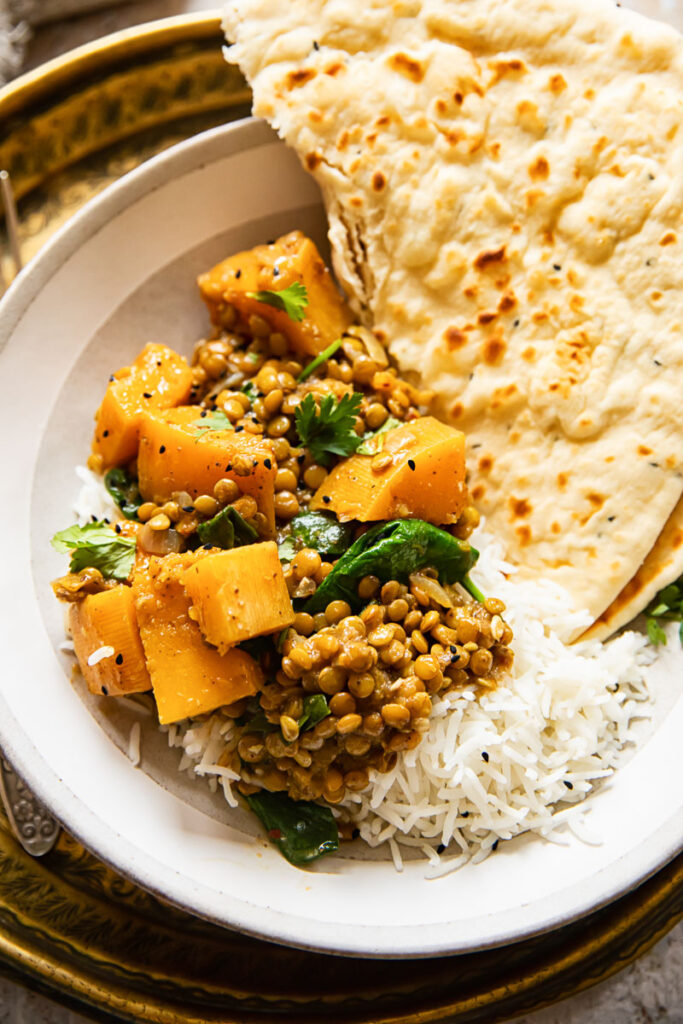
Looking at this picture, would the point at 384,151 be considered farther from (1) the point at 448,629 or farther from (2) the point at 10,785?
(2) the point at 10,785

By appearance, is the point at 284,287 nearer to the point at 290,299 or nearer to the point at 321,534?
the point at 290,299

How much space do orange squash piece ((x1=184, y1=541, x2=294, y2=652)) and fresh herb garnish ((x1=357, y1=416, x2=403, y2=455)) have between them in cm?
60

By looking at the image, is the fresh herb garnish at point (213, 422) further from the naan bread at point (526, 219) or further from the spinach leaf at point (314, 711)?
the spinach leaf at point (314, 711)

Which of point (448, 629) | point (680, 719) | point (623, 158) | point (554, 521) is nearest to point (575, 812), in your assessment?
point (680, 719)

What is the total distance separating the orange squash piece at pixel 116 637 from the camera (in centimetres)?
312

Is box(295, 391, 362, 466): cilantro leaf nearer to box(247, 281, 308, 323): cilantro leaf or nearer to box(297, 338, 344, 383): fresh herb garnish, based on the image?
box(297, 338, 344, 383): fresh herb garnish

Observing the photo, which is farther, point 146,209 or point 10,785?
point 146,209

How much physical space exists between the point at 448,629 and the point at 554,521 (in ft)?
2.27

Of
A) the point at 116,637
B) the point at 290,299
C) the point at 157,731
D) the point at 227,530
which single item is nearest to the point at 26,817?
the point at 157,731

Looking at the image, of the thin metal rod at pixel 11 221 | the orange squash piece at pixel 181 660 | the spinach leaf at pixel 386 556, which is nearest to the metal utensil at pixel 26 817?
the orange squash piece at pixel 181 660

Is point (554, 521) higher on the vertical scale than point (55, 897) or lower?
higher

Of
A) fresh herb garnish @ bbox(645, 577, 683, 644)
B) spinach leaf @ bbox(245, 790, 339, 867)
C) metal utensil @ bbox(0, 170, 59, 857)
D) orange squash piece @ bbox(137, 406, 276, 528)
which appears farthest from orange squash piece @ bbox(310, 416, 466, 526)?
metal utensil @ bbox(0, 170, 59, 857)

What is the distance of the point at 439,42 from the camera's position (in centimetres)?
358

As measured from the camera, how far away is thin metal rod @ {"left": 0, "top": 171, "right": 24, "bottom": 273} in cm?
395
